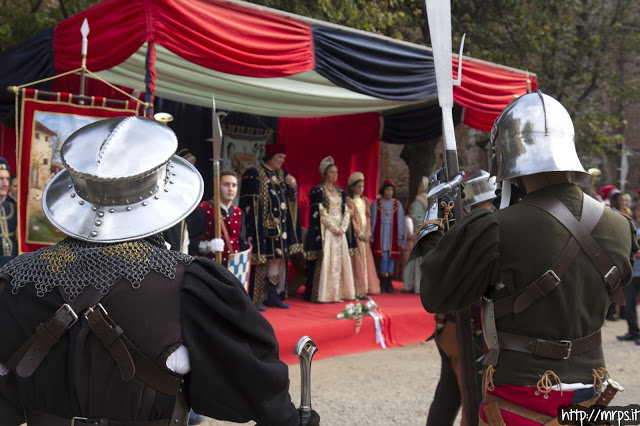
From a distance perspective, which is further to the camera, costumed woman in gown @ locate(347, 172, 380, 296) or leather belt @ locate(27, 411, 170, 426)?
costumed woman in gown @ locate(347, 172, 380, 296)

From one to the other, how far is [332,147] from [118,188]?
→ 678 cm

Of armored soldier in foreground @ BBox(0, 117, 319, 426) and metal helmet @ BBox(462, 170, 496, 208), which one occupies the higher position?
metal helmet @ BBox(462, 170, 496, 208)

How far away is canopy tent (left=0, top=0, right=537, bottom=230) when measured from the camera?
3.94 meters

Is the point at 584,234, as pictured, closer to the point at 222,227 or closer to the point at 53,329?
the point at 53,329

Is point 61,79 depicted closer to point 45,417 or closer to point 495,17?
point 45,417

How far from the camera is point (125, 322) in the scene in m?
1.25

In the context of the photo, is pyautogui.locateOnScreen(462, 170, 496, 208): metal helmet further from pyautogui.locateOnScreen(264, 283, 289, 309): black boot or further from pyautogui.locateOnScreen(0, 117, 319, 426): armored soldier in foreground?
pyautogui.locateOnScreen(264, 283, 289, 309): black boot

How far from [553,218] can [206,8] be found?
10.1 ft

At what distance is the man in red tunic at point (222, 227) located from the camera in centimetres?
450

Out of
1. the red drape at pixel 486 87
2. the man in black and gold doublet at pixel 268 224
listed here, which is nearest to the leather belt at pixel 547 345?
the man in black and gold doublet at pixel 268 224

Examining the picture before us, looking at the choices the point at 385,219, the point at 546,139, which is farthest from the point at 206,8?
the point at 385,219

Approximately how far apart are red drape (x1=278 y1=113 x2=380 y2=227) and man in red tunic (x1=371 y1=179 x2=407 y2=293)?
68 centimetres

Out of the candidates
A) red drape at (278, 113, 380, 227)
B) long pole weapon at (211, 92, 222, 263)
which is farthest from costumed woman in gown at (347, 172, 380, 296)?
long pole weapon at (211, 92, 222, 263)

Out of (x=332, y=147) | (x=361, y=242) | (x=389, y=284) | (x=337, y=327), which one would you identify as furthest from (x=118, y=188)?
(x=332, y=147)
